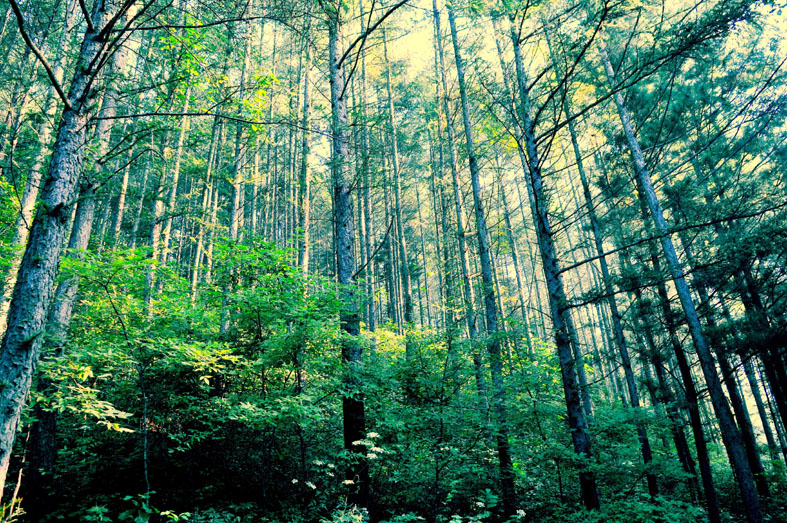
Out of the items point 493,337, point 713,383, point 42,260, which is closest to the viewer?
point 42,260

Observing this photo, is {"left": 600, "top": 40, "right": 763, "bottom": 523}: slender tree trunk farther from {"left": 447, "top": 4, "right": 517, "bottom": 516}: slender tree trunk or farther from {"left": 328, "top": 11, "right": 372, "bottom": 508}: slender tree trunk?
{"left": 328, "top": 11, "right": 372, "bottom": 508}: slender tree trunk

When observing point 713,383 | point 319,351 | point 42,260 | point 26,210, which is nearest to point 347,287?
point 319,351

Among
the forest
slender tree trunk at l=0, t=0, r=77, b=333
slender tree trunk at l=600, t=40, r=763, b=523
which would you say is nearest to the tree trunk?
the forest

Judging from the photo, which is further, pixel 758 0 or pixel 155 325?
pixel 155 325

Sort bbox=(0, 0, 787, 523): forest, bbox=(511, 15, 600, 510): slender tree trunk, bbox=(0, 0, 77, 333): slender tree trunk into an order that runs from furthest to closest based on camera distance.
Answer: bbox=(0, 0, 77, 333): slender tree trunk → bbox=(511, 15, 600, 510): slender tree trunk → bbox=(0, 0, 787, 523): forest

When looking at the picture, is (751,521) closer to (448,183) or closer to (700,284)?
(700,284)

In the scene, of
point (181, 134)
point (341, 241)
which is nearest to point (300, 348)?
point (341, 241)

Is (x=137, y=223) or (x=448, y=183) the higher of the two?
(x=137, y=223)

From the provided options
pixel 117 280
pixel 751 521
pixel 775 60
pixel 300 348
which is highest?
pixel 775 60

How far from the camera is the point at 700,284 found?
8766 mm

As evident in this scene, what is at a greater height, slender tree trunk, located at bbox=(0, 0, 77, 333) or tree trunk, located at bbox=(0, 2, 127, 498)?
slender tree trunk, located at bbox=(0, 0, 77, 333)

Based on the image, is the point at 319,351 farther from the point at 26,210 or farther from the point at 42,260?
the point at 26,210

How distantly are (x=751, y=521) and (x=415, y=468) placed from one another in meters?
6.13

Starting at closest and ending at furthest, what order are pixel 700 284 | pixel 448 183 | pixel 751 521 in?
pixel 751 521
pixel 700 284
pixel 448 183
